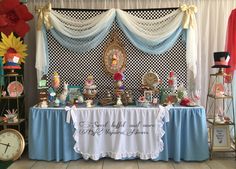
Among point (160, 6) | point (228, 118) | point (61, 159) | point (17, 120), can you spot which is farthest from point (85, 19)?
point (228, 118)

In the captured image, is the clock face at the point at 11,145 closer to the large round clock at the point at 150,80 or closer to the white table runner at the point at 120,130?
the white table runner at the point at 120,130

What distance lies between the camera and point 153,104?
3477 mm

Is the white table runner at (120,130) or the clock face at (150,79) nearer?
the white table runner at (120,130)

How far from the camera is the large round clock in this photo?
144 inches

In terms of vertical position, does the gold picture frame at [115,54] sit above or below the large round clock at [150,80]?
above

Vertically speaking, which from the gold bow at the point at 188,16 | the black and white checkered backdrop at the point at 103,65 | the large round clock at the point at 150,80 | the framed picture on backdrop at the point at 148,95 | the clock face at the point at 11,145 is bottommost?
the clock face at the point at 11,145

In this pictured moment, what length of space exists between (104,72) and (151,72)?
71cm

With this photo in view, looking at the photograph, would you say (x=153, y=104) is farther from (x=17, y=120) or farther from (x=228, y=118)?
(x=17, y=120)

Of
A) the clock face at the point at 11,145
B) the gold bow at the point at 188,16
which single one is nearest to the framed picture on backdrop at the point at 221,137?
the gold bow at the point at 188,16

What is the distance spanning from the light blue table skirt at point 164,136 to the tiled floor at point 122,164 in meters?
0.07

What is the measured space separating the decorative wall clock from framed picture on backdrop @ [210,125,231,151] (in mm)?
1604

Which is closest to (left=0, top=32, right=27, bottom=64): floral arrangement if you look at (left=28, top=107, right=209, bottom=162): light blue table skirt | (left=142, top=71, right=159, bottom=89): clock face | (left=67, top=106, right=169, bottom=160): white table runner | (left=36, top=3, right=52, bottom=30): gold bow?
(left=36, top=3, right=52, bottom=30): gold bow

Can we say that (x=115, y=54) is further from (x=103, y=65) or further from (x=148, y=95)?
(x=148, y=95)

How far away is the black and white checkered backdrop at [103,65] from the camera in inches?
147
